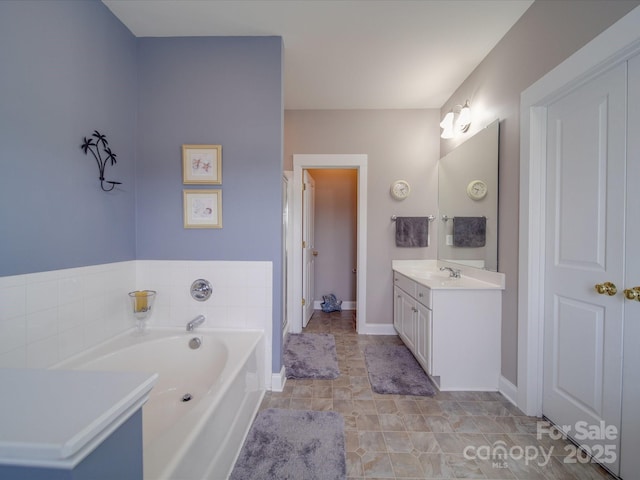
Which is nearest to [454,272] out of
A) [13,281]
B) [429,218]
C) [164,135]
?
[429,218]

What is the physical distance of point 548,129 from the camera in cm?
161

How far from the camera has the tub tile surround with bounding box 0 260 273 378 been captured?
1227mm

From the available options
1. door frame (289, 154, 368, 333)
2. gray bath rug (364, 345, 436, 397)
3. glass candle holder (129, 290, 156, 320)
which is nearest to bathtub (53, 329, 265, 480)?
glass candle holder (129, 290, 156, 320)

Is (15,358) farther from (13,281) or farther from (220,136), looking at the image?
(220,136)

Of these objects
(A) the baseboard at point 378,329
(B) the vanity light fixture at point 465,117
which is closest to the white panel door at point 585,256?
(B) the vanity light fixture at point 465,117

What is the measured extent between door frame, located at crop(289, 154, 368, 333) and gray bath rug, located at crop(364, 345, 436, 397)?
1.67ft

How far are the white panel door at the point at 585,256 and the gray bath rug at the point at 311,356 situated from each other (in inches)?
59.7

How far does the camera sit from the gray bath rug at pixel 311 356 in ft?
7.12

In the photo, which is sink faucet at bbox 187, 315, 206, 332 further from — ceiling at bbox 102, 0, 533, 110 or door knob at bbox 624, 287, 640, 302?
door knob at bbox 624, 287, 640, 302

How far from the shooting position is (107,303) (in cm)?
171

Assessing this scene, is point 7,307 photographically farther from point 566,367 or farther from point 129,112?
point 566,367

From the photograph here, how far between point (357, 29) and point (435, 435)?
273cm

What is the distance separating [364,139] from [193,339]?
2621mm

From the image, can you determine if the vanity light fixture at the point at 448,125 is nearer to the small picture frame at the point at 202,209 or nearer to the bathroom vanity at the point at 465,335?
the bathroom vanity at the point at 465,335
